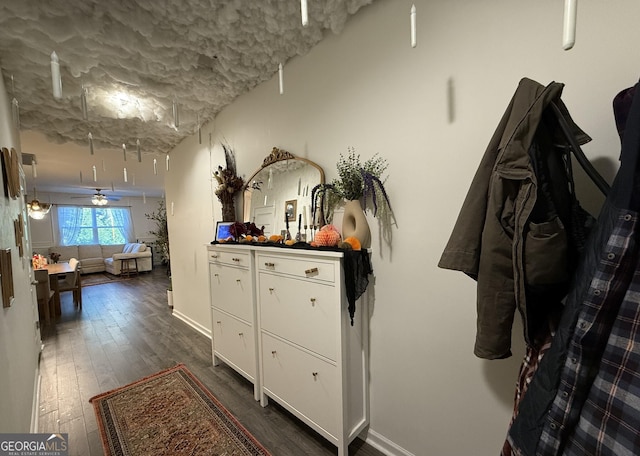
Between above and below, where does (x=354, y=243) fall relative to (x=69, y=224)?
below

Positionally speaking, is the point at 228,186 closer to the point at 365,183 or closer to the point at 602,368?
the point at 365,183

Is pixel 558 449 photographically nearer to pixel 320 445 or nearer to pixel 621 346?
pixel 621 346

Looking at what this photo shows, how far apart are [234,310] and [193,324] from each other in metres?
1.72

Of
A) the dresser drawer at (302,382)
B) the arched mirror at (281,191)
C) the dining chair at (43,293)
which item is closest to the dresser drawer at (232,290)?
the dresser drawer at (302,382)

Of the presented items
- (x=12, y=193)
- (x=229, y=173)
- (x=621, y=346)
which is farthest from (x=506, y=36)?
(x=12, y=193)

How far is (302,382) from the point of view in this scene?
1.49 meters

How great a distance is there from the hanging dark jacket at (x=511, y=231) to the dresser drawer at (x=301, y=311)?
0.70 meters

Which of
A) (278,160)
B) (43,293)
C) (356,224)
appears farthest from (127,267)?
(356,224)

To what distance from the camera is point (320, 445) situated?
147 centimetres

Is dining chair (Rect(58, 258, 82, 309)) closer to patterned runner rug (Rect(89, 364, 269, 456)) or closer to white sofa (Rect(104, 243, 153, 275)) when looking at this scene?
white sofa (Rect(104, 243, 153, 275))

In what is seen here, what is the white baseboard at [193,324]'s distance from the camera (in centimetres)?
304

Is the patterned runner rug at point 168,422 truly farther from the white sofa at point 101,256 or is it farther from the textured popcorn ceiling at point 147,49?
the white sofa at point 101,256

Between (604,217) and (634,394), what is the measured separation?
0.36m

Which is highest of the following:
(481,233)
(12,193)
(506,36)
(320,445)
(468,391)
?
(506,36)
